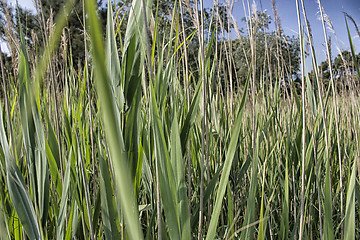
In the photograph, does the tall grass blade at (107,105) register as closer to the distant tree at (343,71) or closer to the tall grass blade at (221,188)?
the tall grass blade at (221,188)

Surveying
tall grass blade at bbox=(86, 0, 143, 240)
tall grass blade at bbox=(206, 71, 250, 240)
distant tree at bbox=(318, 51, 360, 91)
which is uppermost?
distant tree at bbox=(318, 51, 360, 91)

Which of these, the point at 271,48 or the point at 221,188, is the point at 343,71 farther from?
the point at 221,188

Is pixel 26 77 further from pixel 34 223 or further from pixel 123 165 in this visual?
pixel 123 165

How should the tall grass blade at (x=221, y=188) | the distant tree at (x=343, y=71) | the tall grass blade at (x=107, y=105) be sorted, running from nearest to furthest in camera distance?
the tall grass blade at (x=107, y=105), the tall grass blade at (x=221, y=188), the distant tree at (x=343, y=71)

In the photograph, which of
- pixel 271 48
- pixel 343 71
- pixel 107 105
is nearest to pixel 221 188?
pixel 107 105

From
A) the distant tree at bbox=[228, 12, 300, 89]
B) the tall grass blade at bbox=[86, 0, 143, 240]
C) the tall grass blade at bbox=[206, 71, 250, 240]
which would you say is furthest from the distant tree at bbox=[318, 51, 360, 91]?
the tall grass blade at bbox=[86, 0, 143, 240]

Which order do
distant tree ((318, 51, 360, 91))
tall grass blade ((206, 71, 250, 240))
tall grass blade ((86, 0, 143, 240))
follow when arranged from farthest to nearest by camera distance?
distant tree ((318, 51, 360, 91))
tall grass blade ((206, 71, 250, 240))
tall grass blade ((86, 0, 143, 240))

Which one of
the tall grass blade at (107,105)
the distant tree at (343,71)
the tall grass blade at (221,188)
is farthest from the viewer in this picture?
the distant tree at (343,71)

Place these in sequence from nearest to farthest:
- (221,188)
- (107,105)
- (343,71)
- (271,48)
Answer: (107,105)
(221,188)
(271,48)
(343,71)

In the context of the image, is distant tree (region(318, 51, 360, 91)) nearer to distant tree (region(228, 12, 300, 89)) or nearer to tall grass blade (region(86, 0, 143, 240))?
distant tree (region(228, 12, 300, 89))

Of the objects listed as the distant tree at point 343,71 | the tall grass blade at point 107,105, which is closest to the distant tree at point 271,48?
the distant tree at point 343,71

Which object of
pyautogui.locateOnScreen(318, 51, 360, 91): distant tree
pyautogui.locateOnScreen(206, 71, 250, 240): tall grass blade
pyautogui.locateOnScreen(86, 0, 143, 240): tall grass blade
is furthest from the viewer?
pyautogui.locateOnScreen(318, 51, 360, 91): distant tree

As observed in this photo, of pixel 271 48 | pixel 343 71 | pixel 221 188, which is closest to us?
pixel 221 188

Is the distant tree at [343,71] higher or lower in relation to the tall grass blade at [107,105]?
higher
